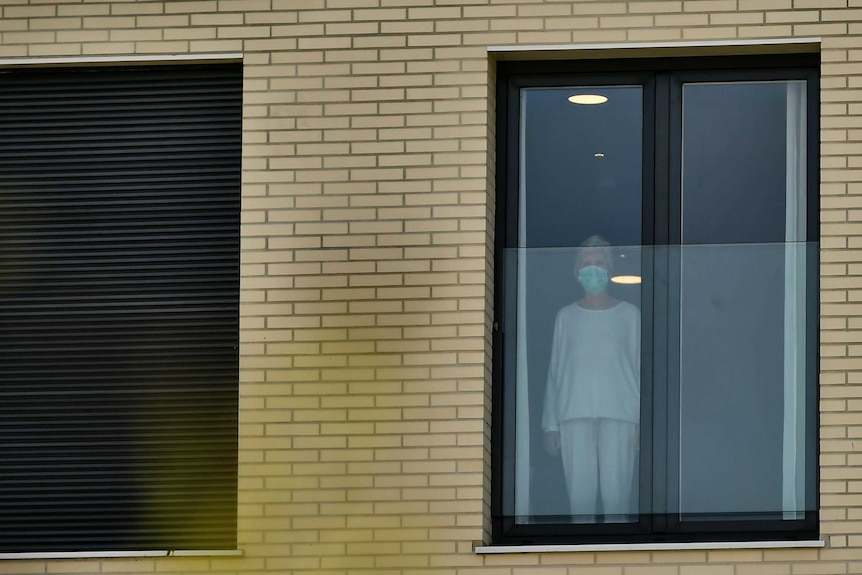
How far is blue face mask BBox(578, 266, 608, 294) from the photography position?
10734 millimetres

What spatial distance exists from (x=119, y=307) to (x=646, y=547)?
343cm

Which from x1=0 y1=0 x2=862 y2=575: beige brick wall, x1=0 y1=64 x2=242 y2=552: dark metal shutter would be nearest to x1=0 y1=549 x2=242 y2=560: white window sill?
x1=0 y1=0 x2=862 y2=575: beige brick wall

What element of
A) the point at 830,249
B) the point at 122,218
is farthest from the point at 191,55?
the point at 830,249

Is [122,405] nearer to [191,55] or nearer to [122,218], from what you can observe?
[122,218]

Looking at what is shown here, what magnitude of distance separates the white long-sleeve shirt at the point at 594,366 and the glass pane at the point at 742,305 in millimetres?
282

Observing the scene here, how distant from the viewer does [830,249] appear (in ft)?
34.3

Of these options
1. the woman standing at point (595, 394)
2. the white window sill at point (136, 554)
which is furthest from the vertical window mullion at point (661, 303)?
the white window sill at point (136, 554)

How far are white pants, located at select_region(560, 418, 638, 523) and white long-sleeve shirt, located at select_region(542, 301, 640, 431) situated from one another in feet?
0.21

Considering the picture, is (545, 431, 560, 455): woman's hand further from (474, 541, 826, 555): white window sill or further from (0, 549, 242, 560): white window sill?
(0, 549, 242, 560): white window sill

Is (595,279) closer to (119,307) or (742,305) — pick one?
→ (742,305)

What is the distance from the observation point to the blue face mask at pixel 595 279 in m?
10.7

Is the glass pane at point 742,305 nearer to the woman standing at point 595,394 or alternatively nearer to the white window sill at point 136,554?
the woman standing at point 595,394

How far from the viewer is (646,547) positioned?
10250 millimetres

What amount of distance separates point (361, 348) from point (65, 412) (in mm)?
1866
